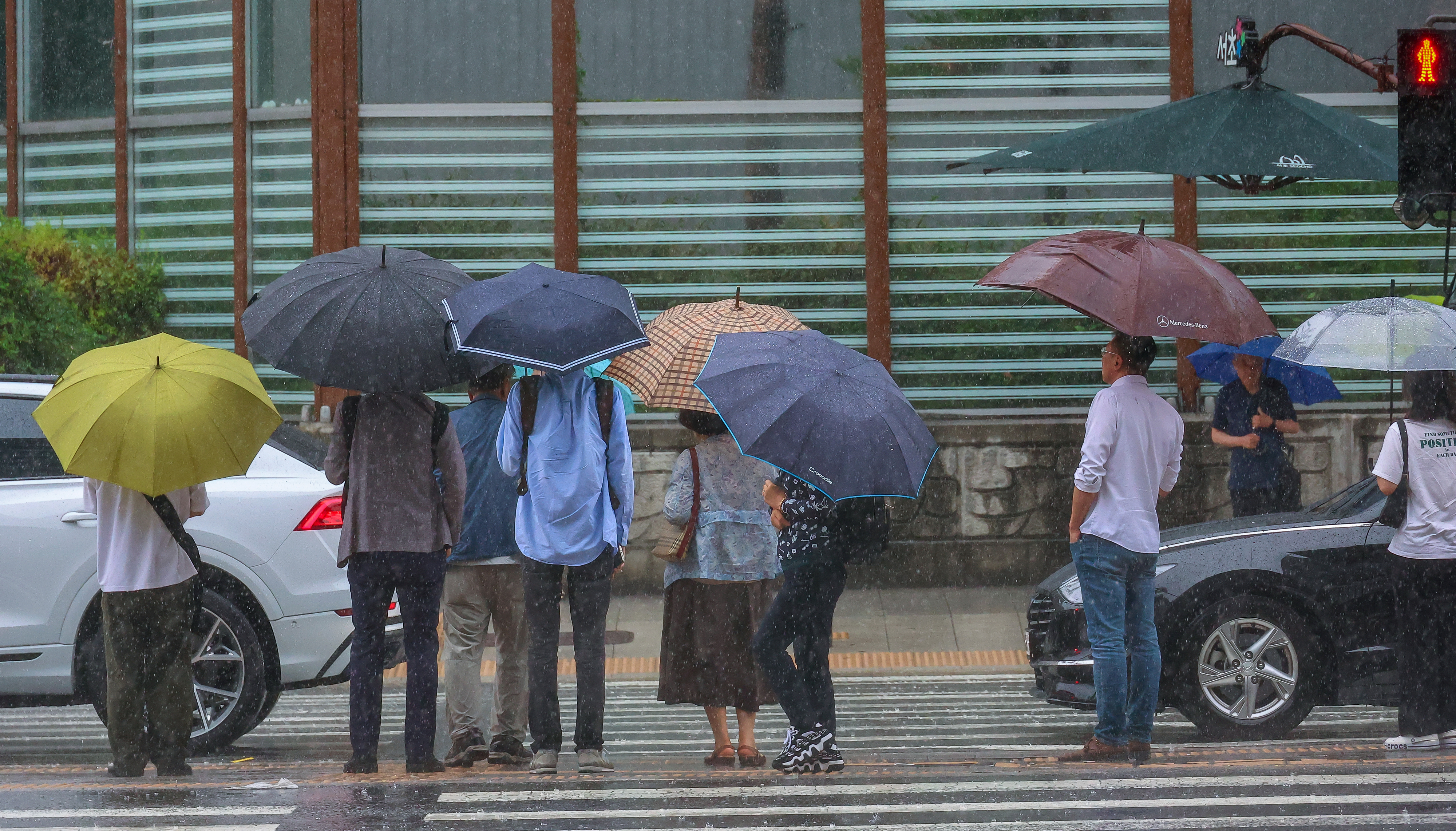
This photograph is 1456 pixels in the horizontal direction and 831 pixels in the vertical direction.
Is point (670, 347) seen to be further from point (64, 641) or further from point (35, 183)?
point (35, 183)

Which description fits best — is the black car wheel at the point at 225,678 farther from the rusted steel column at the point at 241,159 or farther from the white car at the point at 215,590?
the rusted steel column at the point at 241,159

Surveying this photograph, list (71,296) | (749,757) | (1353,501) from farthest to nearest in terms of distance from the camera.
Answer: (71,296) < (1353,501) < (749,757)

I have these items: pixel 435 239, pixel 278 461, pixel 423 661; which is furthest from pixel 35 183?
pixel 423 661

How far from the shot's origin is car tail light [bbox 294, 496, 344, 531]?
7254 millimetres

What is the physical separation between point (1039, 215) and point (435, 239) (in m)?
5.01

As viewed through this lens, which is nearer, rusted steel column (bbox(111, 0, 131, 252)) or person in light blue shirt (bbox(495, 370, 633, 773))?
person in light blue shirt (bbox(495, 370, 633, 773))

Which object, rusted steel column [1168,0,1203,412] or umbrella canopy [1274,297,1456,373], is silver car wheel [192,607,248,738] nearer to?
umbrella canopy [1274,297,1456,373]

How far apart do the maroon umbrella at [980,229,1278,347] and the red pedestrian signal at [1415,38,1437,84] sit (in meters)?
1.68

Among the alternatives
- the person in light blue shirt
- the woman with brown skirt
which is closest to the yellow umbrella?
the person in light blue shirt

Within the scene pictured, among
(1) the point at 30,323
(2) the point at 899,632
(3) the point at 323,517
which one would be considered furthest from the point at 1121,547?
(1) the point at 30,323

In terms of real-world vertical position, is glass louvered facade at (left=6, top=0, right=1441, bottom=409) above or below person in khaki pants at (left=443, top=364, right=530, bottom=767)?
above

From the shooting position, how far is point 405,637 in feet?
19.8

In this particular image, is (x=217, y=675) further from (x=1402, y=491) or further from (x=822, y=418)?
(x=1402, y=491)

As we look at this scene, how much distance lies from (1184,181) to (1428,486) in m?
6.50
